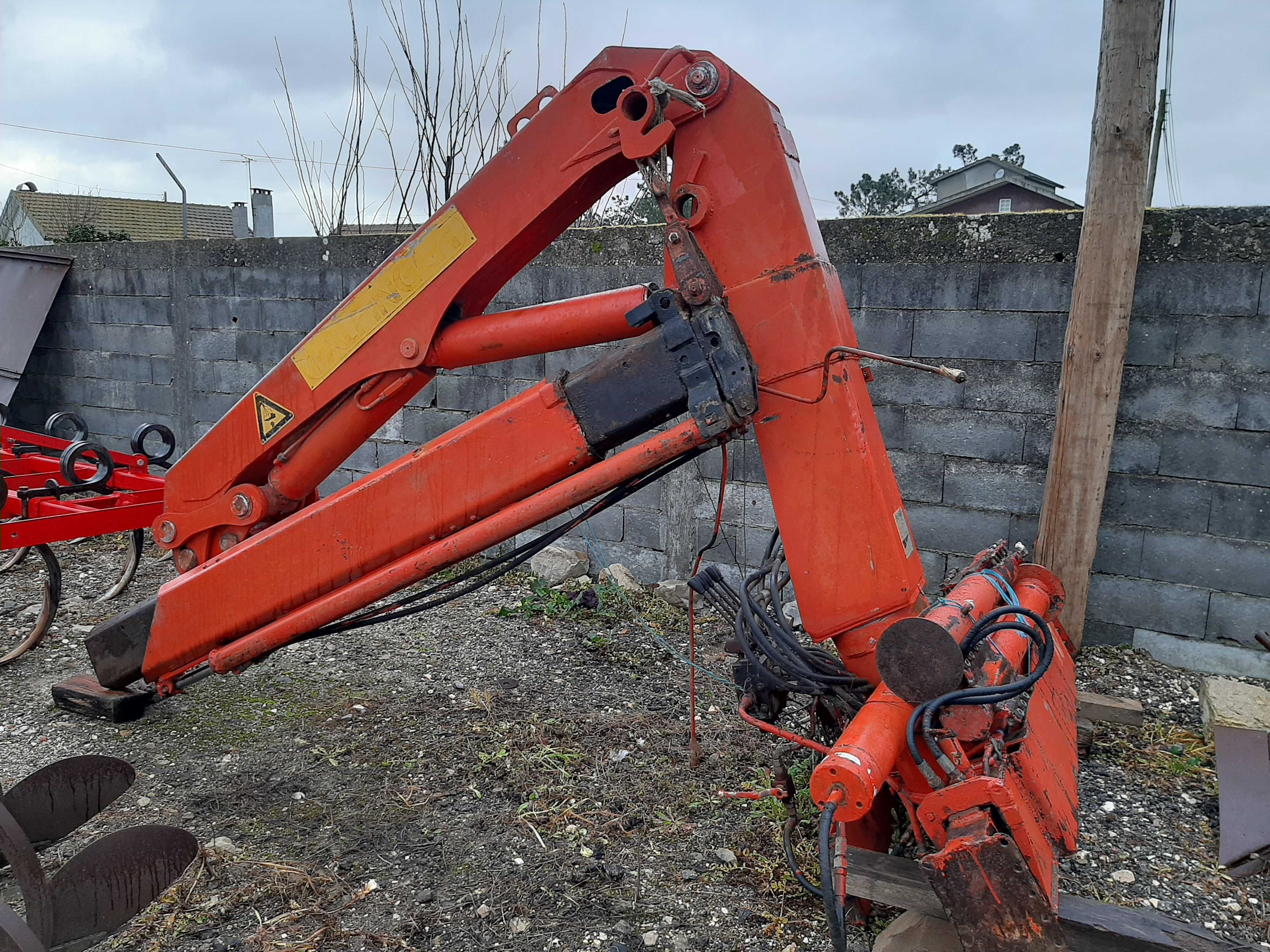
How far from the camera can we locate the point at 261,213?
9992 mm

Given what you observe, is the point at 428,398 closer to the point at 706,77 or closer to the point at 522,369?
the point at 522,369

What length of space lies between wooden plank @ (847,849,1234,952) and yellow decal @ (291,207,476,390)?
6.32 feet

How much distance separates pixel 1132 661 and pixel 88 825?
163 inches

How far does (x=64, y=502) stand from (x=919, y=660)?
397 cm

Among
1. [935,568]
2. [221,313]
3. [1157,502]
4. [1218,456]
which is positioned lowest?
[935,568]

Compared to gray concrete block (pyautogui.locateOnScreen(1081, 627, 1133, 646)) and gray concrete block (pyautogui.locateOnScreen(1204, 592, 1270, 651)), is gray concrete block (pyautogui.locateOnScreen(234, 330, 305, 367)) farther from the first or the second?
gray concrete block (pyautogui.locateOnScreen(1204, 592, 1270, 651))

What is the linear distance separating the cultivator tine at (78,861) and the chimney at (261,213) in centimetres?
845

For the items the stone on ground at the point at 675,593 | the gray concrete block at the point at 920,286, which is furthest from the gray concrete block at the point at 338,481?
the gray concrete block at the point at 920,286

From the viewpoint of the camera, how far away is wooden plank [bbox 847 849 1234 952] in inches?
82.5

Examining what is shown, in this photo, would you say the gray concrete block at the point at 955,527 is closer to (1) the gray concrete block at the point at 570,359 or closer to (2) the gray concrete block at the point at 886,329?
(2) the gray concrete block at the point at 886,329

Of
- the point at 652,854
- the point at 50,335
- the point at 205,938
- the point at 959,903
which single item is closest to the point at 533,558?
the point at 652,854

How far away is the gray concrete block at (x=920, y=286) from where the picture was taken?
407 cm

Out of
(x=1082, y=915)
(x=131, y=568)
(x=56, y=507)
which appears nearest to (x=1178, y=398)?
(x=1082, y=915)

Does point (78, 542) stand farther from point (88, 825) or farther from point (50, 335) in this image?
point (88, 825)
